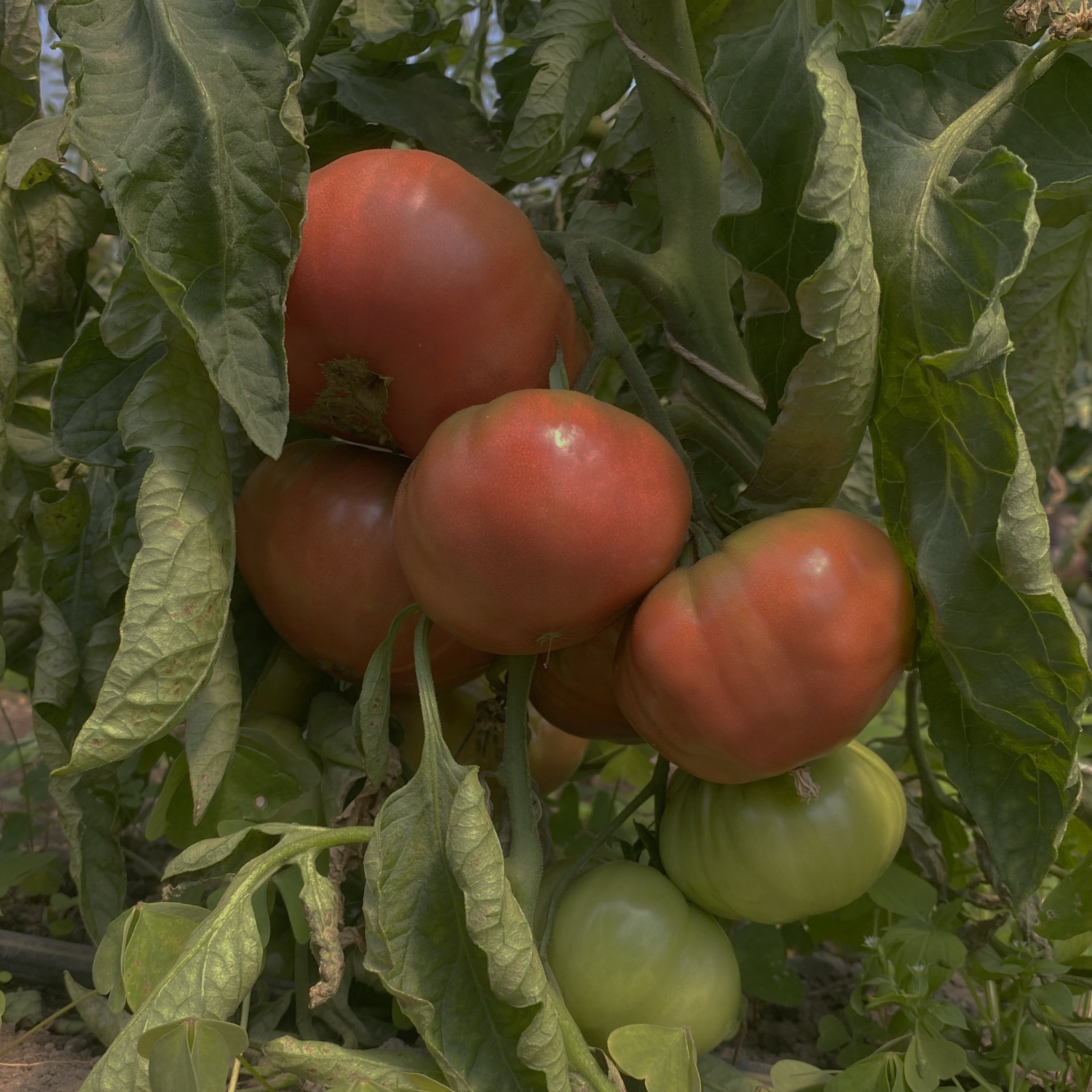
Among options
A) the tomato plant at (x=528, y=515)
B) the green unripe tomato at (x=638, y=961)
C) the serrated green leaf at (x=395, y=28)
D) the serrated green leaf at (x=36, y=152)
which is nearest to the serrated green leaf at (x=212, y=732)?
the tomato plant at (x=528, y=515)

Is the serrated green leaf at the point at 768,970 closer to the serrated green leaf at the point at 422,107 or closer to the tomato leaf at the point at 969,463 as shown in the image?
the tomato leaf at the point at 969,463

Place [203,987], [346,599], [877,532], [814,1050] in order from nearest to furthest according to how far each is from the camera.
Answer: [203,987]
[877,532]
[346,599]
[814,1050]

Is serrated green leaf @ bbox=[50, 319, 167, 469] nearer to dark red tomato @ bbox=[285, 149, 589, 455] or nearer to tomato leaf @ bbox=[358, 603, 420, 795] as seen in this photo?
dark red tomato @ bbox=[285, 149, 589, 455]

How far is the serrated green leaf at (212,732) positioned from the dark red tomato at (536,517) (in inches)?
6.9

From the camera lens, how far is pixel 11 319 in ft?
2.43

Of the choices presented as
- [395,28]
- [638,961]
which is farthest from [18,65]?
[638,961]

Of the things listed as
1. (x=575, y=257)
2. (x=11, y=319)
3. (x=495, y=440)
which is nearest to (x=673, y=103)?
(x=575, y=257)

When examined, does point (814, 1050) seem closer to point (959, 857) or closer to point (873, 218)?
point (959, 857)

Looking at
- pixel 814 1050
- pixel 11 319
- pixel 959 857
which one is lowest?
pixel 814 1050

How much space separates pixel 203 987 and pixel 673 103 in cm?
72

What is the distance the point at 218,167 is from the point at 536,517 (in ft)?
0.89

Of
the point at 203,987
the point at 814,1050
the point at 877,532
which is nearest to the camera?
the point at 203,987

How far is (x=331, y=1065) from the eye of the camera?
56 cm

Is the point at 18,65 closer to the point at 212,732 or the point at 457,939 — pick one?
the point at 212,732
